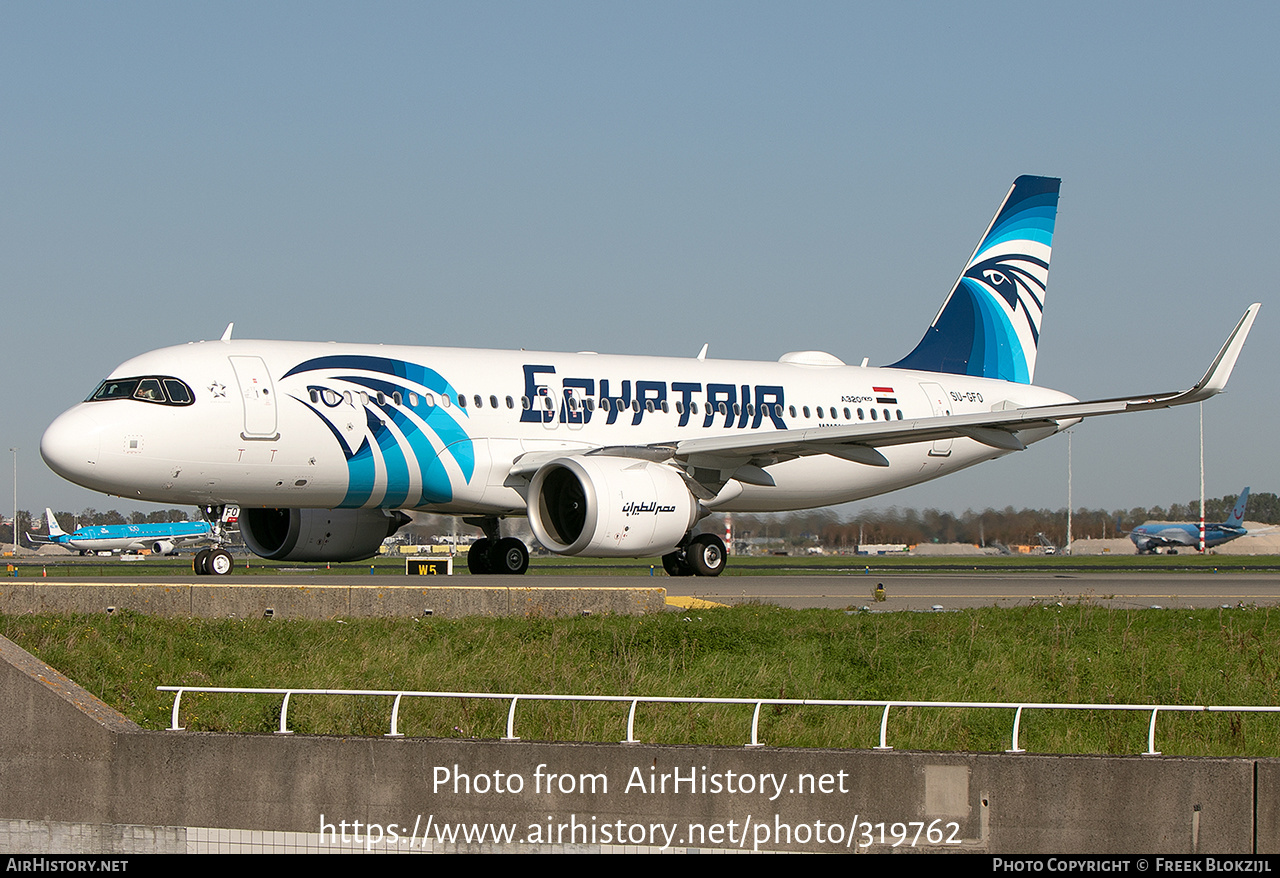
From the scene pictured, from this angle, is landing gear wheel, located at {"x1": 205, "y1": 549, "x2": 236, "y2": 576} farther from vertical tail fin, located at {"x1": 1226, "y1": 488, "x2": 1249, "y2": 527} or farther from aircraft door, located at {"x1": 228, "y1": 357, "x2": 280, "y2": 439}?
vertical tail fin, located at {"x1": 1226, "y1": 488, "x2": 1249, "y2": 527}

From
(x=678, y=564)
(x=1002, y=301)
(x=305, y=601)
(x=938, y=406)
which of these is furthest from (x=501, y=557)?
(x=1002, y=301)

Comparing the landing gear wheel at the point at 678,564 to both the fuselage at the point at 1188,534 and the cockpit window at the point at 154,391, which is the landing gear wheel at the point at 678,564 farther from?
the fuselage at the point at 1188,534

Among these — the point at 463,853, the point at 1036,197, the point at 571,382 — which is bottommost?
the point at 463,853

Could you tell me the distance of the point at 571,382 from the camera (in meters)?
26.5

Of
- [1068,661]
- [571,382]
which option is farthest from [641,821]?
[571,382]

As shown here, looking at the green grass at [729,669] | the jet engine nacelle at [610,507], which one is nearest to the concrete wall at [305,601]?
the green grass at [729,669]

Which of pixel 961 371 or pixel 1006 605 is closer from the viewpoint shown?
pixel 1006 605

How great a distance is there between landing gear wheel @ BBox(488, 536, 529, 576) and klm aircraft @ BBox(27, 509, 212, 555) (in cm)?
7478

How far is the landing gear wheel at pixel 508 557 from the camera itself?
2733 centimetres

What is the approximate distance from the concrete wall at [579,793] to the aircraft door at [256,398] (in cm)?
1113

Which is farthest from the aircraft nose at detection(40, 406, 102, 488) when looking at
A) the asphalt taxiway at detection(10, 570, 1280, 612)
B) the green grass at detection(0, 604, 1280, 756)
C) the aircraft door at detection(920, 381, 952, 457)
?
the aircraft door at detection(920, 381, 952, 457)

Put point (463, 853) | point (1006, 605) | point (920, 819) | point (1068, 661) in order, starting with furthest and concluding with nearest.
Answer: point (1006, 605), point (1068, 661), point (463, 853), point (920, 819)

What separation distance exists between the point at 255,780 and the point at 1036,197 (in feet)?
93.0

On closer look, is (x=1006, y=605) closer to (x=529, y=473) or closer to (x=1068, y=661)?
(x=1068, y=661)
